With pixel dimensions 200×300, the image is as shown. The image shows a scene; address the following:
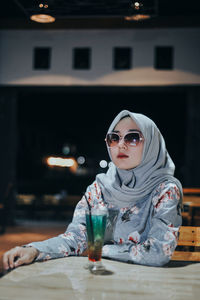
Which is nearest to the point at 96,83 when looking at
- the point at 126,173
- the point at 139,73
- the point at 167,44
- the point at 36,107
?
the point at 139,73

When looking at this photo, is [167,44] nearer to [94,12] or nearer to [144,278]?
[94,12]

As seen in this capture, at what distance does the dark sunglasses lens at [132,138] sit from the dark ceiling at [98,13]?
177 inches

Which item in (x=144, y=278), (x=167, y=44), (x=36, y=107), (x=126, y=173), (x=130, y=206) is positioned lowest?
(x=144, y=278)

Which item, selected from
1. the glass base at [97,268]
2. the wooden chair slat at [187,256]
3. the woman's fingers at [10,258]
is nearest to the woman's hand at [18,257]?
the woman's fingers at [10,258]

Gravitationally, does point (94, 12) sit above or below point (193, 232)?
above

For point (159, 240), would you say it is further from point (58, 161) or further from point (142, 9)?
point (58, 161)

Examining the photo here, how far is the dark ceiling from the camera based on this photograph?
19.2ft

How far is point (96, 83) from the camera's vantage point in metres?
8.26

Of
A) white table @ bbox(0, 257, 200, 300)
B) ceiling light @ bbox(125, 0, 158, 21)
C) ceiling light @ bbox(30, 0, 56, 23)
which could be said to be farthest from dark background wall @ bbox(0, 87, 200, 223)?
white table @ bbox(0, 257, 200, 300)

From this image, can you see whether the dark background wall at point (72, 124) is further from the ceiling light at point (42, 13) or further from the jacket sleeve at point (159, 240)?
the jacket sleeve at point (159, 240)

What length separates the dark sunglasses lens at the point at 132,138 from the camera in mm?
1589

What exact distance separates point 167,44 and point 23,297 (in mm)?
7738

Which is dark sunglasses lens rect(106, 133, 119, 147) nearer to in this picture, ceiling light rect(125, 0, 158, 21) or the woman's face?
the woman's face

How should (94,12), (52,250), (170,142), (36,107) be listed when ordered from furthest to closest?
1. (170,142)
2. (36,107)
3. (94,12)
4. (52,250)
